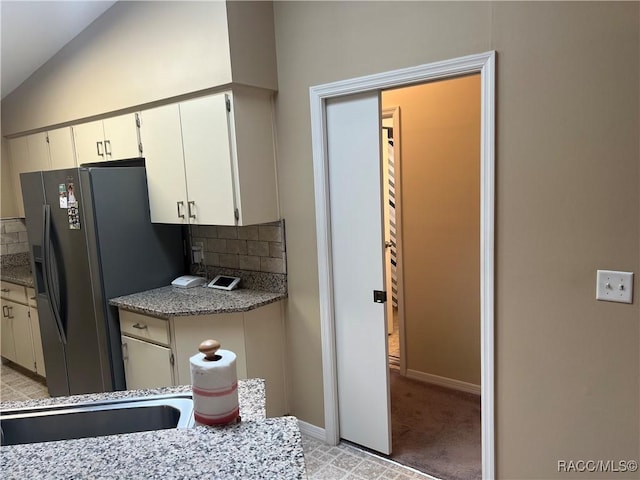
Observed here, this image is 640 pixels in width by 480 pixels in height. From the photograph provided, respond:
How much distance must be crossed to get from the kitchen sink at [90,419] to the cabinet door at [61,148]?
2.68 m

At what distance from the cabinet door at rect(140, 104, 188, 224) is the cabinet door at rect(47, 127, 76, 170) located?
923 millimetres

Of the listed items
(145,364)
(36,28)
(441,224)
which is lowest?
(145,364)

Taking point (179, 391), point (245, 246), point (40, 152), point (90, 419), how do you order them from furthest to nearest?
point (40, 152) → point (245, 246) → point (179, 391) → point (90, 419)

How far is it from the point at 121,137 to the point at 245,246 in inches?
44.7

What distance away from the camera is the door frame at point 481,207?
1.93 metres

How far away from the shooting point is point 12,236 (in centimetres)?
429

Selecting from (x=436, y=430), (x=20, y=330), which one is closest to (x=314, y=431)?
(x=436, y=430)

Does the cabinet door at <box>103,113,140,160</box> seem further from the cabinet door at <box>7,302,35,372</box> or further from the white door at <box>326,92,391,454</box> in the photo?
the cabinet door at <box>7,302,35,372</box>

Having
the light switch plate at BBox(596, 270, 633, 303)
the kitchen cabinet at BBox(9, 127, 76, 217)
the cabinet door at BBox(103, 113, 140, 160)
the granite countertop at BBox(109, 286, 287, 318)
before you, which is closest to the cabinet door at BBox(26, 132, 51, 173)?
the kitchen cabinet at BBox(9, 127, 76, 217)

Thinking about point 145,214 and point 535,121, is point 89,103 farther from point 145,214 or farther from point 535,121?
point 535,121

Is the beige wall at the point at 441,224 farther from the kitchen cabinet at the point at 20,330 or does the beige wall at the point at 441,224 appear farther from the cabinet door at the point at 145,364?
the kitchen cabinet at the point at 20,330

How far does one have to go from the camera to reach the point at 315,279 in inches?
105

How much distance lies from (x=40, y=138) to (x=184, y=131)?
72.6 inches

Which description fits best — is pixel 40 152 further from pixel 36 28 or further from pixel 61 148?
pixel 36 28
